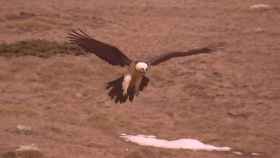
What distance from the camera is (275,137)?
2153cm

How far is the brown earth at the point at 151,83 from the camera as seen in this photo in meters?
20.2

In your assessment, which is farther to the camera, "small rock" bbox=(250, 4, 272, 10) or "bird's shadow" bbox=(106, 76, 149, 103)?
"small rock" bbox=(250, 4, 272, 10)

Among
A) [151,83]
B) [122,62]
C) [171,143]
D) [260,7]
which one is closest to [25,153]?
[122,62]

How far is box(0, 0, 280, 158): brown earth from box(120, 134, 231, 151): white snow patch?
0.49 metres

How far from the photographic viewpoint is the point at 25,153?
51.7 feet

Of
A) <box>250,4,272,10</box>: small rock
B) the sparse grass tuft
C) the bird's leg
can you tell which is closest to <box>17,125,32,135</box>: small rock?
the bird's leg

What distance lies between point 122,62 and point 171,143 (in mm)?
8146

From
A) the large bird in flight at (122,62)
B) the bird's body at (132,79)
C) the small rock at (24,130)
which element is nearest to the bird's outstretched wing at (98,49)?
the large bird in flight at (122,62)

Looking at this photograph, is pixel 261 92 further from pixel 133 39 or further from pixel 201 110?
pixel 133 39

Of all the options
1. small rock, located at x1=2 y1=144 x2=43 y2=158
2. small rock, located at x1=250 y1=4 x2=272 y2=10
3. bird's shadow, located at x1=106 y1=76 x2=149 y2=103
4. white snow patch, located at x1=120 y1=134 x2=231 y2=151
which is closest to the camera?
bird's shadow, located at x1=106 y1=76 x2=149 y2=103

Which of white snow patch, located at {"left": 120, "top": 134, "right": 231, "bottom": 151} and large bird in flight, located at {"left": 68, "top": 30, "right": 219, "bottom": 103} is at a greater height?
large bird in flight, located at {"left": 68, "top": 30, "right": 219, "bottom": 103}

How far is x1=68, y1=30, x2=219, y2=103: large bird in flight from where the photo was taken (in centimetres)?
1238

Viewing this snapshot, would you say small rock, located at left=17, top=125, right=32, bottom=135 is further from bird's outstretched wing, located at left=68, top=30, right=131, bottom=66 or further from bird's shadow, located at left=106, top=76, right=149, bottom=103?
bird's outstretched wing, located at left=68, top=30, right=131, bottom=66

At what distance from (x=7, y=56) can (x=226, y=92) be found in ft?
28.7
